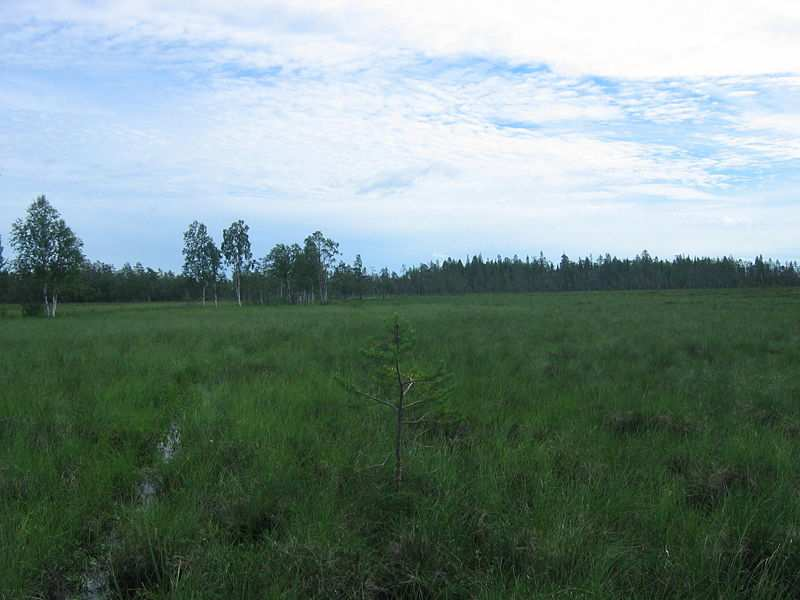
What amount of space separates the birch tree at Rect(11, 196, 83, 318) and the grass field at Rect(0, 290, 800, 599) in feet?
Answer: 142

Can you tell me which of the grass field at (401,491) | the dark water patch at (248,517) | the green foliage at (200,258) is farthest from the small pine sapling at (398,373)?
the green foliage at (200,258)

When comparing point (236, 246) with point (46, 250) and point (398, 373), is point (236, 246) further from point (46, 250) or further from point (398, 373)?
point (398, 373)

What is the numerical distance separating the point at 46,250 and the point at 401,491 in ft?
167

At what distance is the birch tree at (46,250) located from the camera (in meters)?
43.4

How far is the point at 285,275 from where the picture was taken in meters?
88.6

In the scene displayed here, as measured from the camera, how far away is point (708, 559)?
327 cm

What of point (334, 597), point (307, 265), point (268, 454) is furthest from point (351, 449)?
point (307, 265)

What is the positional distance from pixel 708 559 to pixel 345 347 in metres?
10.4

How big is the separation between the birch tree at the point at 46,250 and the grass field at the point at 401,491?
142 feet

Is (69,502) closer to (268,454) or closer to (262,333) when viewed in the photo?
(268,454)

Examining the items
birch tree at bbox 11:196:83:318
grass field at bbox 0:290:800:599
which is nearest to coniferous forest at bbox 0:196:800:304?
birch tree at bbox 11:196:83:318

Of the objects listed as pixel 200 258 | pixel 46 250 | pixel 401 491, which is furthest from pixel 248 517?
pixel 200 258

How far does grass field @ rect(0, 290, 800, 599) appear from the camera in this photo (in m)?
3.20

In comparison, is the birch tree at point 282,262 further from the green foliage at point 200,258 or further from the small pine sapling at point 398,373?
the small pine sapling at point 398,373
